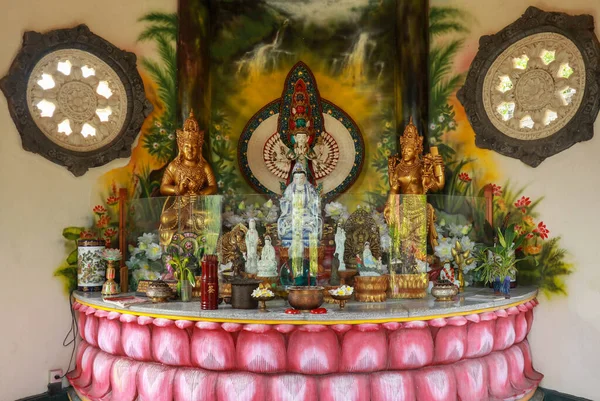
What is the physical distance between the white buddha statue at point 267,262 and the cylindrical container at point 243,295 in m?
0.47

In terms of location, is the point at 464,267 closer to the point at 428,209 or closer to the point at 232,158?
the point at 428,209

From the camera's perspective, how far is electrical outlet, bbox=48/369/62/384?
5797mm

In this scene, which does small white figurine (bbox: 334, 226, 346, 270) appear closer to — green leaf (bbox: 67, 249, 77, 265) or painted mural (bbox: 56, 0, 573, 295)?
painted mural (bbox: 56, 0, 573, 295)

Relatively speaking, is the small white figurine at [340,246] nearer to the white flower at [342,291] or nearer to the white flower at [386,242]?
the white flower at [386,242]

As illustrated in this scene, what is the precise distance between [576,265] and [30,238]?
603 centimetres

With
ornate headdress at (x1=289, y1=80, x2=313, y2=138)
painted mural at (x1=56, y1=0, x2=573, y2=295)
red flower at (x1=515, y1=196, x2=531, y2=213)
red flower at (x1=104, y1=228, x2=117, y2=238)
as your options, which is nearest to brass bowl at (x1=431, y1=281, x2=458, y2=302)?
red flower at (x1=515, y1=196, x2=531, y2=213)

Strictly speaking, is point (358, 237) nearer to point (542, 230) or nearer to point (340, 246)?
point (340, 246)

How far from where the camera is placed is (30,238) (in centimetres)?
577

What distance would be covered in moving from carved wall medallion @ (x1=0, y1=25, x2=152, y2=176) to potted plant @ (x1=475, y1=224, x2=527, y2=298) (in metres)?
4.46

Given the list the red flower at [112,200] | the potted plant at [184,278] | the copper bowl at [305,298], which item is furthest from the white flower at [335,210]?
the red flower at [112,200]

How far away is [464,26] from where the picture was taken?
22.8 feet

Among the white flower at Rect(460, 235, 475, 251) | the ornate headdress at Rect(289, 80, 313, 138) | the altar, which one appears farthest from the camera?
the ornate headdress at Rect(289, 80, 313, 138)

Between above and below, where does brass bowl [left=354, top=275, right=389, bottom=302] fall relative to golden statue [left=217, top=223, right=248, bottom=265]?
below

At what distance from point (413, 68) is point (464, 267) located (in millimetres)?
2866
